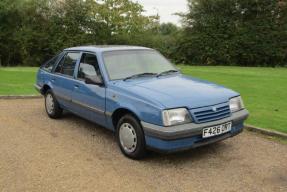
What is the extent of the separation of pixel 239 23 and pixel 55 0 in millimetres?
13097

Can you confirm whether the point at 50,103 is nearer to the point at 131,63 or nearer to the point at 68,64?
the point at 68,64

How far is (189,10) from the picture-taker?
2578cm

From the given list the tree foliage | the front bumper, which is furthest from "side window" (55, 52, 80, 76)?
the tree foliage

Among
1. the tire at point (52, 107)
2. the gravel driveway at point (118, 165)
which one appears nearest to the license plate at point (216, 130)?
the gravel driveway at point (118, 165)

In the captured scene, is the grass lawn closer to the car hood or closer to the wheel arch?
the wheel arch

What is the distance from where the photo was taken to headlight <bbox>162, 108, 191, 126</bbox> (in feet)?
15.7

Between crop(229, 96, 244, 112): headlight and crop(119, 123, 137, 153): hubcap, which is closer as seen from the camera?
crop(119, 123, 137, 153): hubcap

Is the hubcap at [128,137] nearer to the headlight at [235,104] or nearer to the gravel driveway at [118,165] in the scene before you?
the gravel driveway at [118,165]

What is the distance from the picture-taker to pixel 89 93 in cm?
616

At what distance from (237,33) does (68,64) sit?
781 inches

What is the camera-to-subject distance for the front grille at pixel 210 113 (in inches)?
194

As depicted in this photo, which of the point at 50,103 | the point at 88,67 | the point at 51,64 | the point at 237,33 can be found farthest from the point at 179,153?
the point at 237,33

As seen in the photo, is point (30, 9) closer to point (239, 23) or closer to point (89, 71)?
point (239, 23)

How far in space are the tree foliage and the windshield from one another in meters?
19.2
